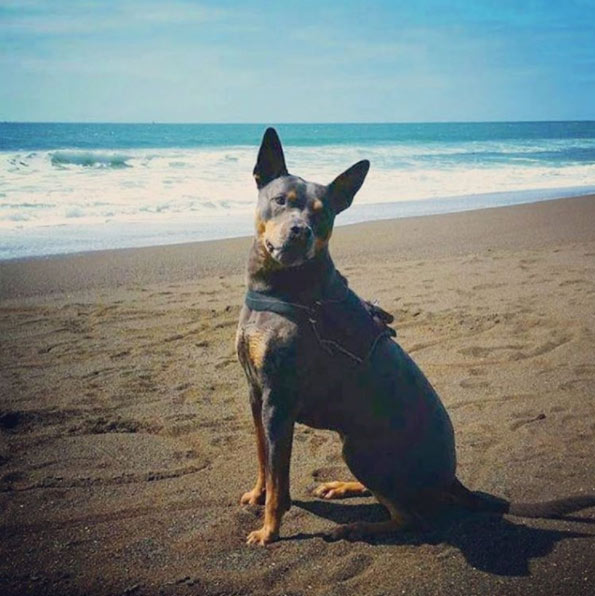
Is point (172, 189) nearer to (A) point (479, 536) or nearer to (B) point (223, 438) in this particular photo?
(B) point (223, 438)

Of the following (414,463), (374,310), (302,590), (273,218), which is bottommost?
(302,590)

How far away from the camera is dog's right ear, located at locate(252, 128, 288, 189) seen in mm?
3314

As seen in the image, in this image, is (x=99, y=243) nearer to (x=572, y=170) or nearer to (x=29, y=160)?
(x=29, y=160)

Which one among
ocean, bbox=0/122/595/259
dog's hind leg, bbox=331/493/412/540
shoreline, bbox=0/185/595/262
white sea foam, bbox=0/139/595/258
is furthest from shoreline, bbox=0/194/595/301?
dog's hind leg, bbox=331/493/412/540

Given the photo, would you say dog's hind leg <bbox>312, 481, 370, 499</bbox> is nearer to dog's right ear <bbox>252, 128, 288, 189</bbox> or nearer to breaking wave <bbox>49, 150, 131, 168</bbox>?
dog's right ear <bbox>252, 128, 288, 189</bbox>

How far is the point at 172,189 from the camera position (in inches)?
717

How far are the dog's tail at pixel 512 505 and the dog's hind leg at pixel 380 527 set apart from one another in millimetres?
327

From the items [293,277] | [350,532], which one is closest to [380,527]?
[350,532]

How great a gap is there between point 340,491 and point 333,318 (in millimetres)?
1129

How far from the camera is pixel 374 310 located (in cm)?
346

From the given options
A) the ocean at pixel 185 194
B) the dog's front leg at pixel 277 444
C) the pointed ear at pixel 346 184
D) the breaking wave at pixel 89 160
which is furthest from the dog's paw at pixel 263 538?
the breaking wave at pixel 89 160

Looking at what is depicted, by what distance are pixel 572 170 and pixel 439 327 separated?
23358mm

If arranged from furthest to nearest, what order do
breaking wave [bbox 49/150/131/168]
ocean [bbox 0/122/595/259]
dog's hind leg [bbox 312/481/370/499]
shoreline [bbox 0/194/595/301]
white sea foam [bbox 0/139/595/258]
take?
breaking wave [bbox 49/150/131/168]
white sea foam [bbox 0/139/595/258]
ocean [bbox 0/122/595/259]
shoreline [bbox 0/194/595/301]
dog's hind leg [bbox 312/481/370/499]

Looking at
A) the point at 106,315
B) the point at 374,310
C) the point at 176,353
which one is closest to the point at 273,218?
the point at 374,310
